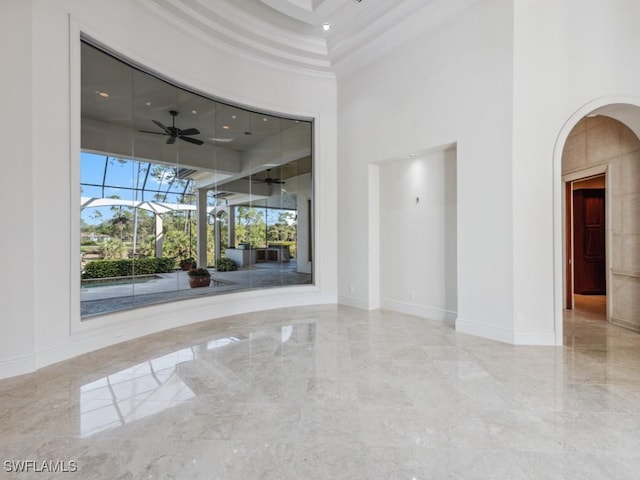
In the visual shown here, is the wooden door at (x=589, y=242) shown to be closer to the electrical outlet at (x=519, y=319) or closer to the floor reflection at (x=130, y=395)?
the electrical outlet at (x=519, y=319)

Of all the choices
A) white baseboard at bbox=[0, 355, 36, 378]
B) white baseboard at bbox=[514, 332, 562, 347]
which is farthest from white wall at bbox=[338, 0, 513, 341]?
white baseboard at bbox=[0, 355, 36, 378]

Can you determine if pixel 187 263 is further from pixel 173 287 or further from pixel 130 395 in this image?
pixel 130 395

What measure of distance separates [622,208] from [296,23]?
664cm

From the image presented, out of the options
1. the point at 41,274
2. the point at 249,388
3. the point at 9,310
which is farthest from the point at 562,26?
the point at 9,310

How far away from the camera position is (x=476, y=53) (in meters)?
5.00

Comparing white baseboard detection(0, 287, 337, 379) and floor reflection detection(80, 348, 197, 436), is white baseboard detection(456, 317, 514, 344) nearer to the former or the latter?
white baseboard detection(0, 287, 337, 379)

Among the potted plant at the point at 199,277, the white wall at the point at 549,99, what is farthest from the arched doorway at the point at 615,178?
the potted plant at the point at 199,277

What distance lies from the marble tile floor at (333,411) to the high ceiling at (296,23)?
5.39 m

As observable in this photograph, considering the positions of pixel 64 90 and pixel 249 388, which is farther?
pixel 64 90

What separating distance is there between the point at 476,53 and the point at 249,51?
4256 mm

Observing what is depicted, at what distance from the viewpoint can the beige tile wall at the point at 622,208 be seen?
5105 mm

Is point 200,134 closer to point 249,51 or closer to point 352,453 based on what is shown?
point 249,51

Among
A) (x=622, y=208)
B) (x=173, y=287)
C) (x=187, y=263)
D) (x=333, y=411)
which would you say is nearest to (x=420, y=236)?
(x=622, y=208)

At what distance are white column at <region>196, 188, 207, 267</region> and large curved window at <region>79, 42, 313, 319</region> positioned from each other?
20mm
